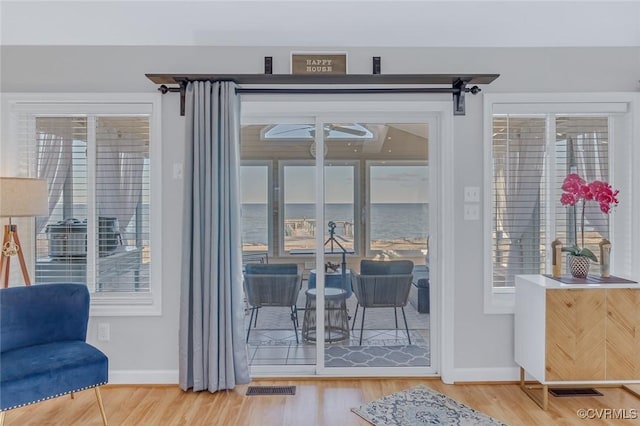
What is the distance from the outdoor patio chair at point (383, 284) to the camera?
3.10 meters

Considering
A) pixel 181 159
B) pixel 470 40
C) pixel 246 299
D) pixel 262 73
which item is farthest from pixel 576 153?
pixel 181 159

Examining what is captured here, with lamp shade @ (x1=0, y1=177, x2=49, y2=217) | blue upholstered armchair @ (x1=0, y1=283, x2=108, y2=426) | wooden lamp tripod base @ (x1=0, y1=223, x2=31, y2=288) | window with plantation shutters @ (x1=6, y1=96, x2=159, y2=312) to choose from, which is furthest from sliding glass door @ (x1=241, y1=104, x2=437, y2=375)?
wooden lamp tripod base @ (x1=0, y1=223, x2=31, y2=288)

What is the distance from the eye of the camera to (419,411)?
2.53 meters

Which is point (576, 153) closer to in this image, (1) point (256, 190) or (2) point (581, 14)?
(2) point (581, 14)

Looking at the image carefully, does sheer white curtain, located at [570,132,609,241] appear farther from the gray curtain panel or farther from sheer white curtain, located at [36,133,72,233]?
sheer white curtain, located at [36,133,72,233]

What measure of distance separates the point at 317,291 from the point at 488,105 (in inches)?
75.9

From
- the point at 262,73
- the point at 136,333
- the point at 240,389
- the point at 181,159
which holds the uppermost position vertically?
the point at 262,73

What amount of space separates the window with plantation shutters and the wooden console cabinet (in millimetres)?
2875

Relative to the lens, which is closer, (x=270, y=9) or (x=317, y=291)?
(x=270, y=9)

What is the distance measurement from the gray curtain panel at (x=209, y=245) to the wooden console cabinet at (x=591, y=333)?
83.4 inches

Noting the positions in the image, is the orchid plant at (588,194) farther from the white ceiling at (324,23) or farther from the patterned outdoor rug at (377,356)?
the patterned outdoor rug at (377,356)

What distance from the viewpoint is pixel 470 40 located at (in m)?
2.90

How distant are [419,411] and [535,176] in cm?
197

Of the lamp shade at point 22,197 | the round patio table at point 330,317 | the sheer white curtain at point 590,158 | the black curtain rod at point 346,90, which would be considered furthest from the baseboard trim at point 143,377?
the sheer white curtain at point 590,158
